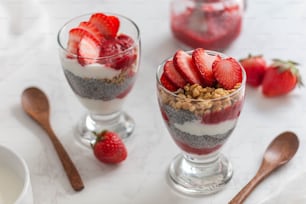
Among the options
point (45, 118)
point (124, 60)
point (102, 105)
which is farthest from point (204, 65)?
point (45, 118)

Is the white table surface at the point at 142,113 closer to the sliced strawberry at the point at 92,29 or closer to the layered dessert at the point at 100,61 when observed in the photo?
the layered dessert at the point at 100,61

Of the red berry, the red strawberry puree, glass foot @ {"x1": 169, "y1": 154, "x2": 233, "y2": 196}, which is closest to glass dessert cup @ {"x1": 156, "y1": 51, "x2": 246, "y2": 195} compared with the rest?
glass foot @ {"x1": 169, "y1": 154, "x2": 233, "y2": 196}

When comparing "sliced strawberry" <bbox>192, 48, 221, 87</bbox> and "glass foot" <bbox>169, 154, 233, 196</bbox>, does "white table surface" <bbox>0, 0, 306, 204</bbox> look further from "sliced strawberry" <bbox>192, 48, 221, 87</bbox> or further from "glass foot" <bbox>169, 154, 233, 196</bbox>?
"sliced strawberry" <bbox>192, 48, 221, 87</bbox>

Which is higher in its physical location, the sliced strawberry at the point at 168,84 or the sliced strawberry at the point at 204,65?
the sliced strawberry at the point at 204,65

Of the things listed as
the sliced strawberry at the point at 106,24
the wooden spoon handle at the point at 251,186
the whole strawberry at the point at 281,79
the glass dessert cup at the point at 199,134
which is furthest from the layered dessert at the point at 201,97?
the whole strawberry at the point at 281,79

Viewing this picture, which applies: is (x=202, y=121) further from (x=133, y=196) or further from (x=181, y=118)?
(x=133, y=196)

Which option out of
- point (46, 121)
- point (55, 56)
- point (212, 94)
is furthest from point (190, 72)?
point (55, 56)
